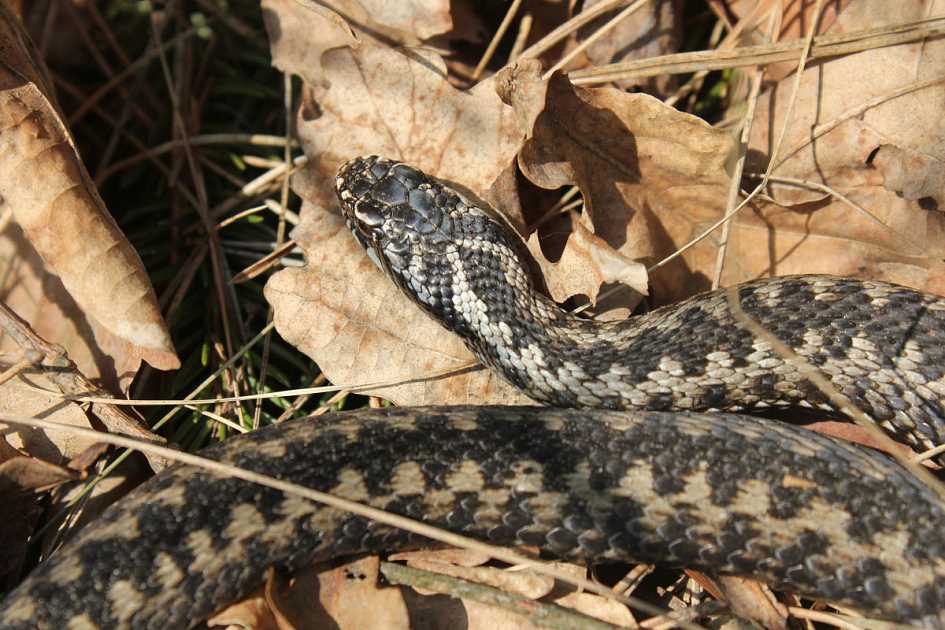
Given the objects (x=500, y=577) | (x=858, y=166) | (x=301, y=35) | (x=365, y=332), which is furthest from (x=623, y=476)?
(x=301, y=35)

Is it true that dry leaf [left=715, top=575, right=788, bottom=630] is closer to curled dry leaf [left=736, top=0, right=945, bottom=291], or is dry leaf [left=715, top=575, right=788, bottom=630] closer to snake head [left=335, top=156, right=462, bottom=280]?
curled dry leaf [left=736, top=0, right=945, bottom=291]

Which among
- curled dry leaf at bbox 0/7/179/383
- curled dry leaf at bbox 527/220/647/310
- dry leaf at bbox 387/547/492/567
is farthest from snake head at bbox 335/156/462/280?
dry leaf at bbox 387/547/492/567

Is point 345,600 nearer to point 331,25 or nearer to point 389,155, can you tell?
point 389,155

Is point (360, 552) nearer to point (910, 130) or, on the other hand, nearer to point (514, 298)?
point (514, 298)

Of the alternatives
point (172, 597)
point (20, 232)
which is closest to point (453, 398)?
point (172, 597)

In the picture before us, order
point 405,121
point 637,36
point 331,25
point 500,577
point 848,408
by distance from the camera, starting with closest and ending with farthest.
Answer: point 848,408, point 500,577, point 405,121, point 331,25, point 637,36

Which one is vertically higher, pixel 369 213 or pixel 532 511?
pixel 369 213
